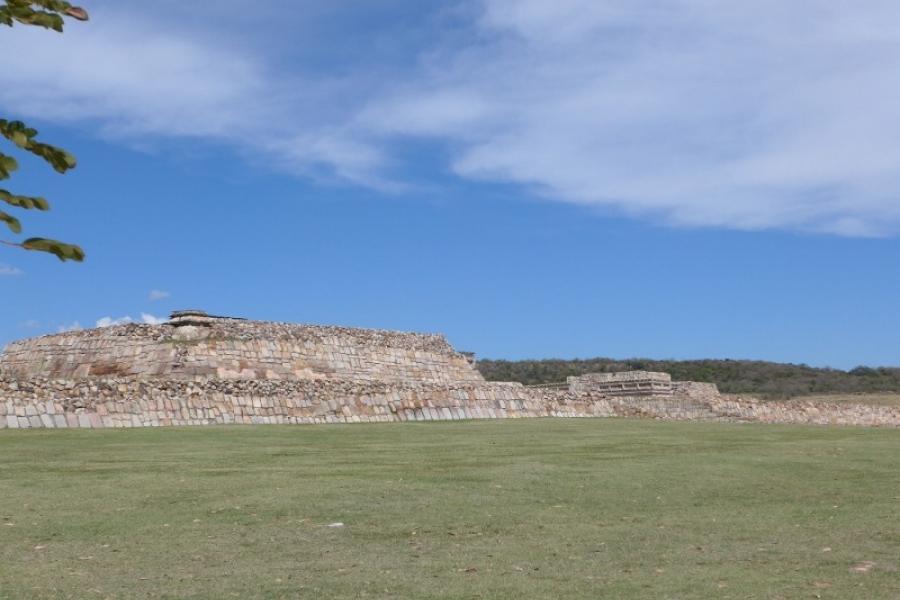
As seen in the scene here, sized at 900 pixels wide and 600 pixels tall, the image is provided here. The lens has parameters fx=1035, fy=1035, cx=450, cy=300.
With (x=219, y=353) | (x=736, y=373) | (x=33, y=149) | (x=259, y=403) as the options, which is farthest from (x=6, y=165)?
(x=736, y=373)

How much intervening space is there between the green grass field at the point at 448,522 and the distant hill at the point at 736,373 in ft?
206

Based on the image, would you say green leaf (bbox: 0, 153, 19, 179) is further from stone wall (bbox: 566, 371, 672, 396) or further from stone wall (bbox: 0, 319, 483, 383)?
stone wall (bbox: 566, 371, 672, 396)

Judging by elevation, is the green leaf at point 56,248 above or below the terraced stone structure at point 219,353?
below

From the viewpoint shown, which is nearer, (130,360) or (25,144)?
(25,144)

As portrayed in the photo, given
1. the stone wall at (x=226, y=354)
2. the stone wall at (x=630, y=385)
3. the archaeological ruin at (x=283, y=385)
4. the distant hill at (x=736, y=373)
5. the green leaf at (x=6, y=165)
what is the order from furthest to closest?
1. the distant hill at (x=736, y=373)
2. the stone wall at (x=630, y=385)
3. the stone wall at (x=226, y=354)
4. the archaeological ruin at (x=283, y=385)
5. the green leaf at (x=6, y=165)

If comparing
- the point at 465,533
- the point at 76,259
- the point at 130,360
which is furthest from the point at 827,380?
the point at 76,259

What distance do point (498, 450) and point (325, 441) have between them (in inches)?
145

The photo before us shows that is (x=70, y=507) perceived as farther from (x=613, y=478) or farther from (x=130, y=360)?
(x=130, y=360)

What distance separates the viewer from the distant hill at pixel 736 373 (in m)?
78.8

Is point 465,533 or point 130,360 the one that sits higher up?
point 130,360

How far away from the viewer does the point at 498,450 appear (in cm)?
1593

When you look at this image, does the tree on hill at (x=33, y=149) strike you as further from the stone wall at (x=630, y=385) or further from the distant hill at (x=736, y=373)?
the distant hill at (x=736, y=373)

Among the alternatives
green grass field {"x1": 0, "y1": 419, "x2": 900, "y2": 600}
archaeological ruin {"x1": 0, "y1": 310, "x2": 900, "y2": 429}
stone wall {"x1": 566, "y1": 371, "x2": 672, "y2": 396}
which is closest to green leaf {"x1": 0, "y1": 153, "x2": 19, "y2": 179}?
green grass field {"x1": 0, "y1": 419, "x2": 900, "y2": 600}

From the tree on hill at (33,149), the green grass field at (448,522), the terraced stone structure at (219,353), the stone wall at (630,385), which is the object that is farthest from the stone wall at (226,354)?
the tree on hill at (33,149)
